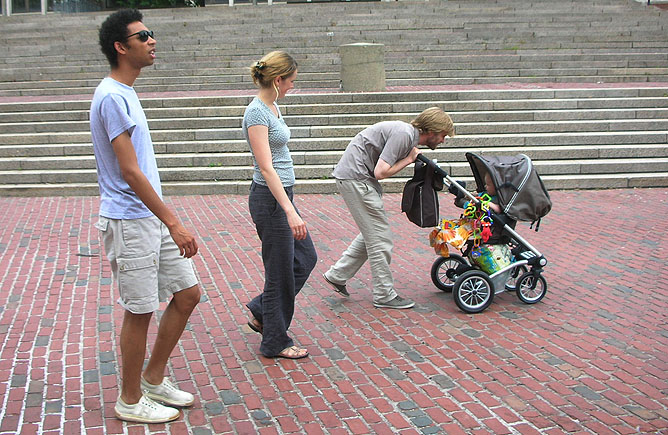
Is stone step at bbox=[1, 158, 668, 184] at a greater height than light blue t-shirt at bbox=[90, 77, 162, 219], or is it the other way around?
light blue t-shirt at bbox=[90, 77, 162, 219]

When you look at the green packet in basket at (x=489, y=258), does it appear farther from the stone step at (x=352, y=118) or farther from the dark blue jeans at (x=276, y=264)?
the stone step at (x=352, y=118)

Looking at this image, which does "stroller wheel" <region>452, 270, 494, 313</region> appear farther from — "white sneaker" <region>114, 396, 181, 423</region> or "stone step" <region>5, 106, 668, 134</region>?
"stone step" <region>5, 106, 668, 134</region>

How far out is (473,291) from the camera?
536cm

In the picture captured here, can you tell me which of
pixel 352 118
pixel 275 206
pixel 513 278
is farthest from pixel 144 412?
pixel 352 118

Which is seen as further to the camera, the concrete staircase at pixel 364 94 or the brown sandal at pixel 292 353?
the concrete staircase at pixel 364 94

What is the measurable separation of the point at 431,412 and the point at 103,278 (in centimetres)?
353

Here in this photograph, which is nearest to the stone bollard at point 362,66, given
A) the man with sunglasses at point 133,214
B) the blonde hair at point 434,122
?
the blonde hair at point 434,122

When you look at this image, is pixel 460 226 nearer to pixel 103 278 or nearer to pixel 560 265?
pixel 560 265

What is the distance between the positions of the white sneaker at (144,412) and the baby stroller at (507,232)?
2.49 metres

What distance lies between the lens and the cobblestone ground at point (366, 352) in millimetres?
3705

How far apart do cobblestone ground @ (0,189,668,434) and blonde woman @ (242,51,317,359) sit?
0.24 m

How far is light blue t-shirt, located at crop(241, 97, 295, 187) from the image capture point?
4.07 meters

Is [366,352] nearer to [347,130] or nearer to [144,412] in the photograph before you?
[144,412]

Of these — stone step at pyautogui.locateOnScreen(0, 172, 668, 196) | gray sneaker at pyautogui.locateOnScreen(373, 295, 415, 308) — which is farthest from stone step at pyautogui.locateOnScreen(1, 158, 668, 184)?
gray sneaker at pyautogui.locateOnScreen(373, 295, 415, 308)
